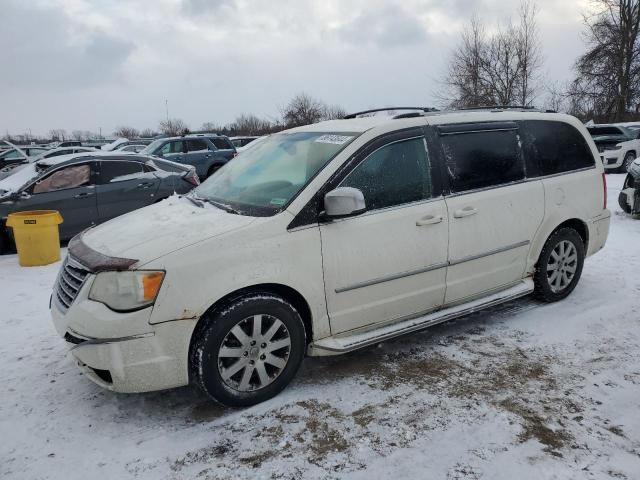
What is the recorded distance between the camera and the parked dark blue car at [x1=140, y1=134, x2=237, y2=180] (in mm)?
15164

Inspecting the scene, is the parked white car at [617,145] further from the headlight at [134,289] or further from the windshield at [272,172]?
the headlight at [134,289]

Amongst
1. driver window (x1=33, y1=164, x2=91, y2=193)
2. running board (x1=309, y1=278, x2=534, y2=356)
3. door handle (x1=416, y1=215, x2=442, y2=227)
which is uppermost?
driver window (x1=33, y1=164, x2=91, y2=193)

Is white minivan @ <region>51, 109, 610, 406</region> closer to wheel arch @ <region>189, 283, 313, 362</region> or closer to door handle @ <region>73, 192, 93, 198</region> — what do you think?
Result: wheel arch @ <region>189, 283, 313, 362</region>

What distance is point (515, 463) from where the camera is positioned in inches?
99.3

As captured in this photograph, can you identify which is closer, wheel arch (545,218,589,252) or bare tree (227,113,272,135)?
wheel arch (545,218,589,252)

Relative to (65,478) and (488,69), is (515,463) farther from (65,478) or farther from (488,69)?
(488,69)

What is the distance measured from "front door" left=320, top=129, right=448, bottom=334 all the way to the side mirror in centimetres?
14

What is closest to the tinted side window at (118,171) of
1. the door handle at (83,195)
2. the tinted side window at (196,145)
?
the door handle at (83,195)

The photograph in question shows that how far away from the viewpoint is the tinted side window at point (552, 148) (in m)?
4.35

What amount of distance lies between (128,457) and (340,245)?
1.72 meters

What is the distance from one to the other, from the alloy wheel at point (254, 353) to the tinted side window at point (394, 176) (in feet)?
3.47

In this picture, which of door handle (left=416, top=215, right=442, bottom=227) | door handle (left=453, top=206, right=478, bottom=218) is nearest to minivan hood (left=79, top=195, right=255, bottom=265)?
door handle (left=416, top=215, right=442, bottom=227)

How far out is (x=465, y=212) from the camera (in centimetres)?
379

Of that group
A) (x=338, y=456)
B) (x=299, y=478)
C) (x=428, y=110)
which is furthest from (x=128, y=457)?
(x=428, y=110)
